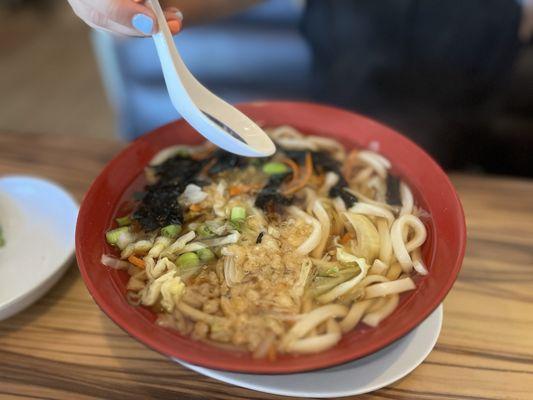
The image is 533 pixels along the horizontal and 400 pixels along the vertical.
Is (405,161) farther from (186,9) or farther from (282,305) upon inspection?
(186,9)

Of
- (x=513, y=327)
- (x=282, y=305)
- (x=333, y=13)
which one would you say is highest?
(x=333, y=13)

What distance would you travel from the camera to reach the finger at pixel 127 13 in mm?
888

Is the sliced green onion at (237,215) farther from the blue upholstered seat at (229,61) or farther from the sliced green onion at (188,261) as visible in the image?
the blue upholstered seat at (229,61)

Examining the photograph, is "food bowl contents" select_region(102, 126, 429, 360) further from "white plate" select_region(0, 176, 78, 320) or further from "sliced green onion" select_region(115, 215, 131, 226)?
"white plate" select_region(0, 176, 78, 320)

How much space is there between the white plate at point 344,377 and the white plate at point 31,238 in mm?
351

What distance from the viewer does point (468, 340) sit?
0.94 meters

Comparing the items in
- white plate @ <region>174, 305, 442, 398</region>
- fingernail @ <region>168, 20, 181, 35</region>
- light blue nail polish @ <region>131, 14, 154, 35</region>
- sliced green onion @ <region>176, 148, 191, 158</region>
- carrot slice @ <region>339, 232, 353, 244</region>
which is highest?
light blue nail polish @ <region>131, 14, 154, 35</region>

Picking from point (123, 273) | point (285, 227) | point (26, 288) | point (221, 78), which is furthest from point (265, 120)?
point (221, 78)

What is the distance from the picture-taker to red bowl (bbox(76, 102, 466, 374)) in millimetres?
728

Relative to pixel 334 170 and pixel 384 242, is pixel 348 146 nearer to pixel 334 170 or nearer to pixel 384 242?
pixel 334 170

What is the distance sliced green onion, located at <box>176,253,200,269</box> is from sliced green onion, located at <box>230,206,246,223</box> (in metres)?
0.11

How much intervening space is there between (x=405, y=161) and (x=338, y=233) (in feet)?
0.75

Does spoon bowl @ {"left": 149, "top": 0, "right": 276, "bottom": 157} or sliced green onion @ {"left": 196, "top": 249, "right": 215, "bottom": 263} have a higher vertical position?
spoon bowl @ {"left": 149, "top": 0, "right": 276, "bottom": 157}

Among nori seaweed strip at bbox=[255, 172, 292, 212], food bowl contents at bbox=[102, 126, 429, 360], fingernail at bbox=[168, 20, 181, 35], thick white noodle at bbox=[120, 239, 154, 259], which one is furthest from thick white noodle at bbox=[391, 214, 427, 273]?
fingernail at bbox=[168, 20, 181, 35]
